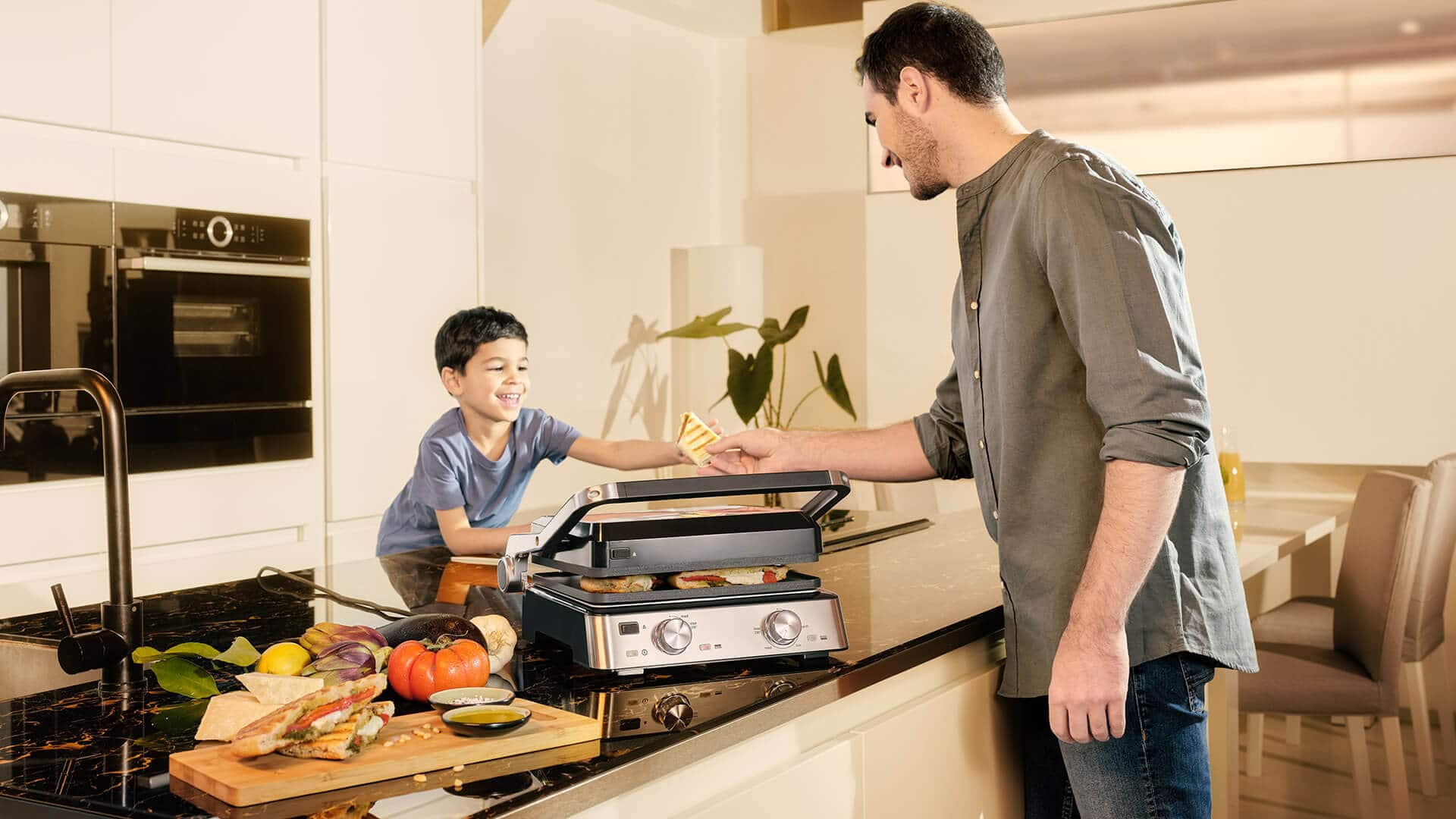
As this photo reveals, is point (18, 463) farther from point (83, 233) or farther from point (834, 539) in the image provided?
point (834, 539)

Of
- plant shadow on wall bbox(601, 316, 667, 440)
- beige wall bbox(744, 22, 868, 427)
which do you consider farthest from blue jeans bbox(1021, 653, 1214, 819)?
beige wall bbox(744, 22, 868, 427)

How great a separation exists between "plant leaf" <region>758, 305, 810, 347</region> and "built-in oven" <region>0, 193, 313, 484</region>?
2069 millimetres

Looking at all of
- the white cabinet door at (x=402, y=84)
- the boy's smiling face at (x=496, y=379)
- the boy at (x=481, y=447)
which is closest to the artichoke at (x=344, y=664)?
the boy at (x=481, y=447)

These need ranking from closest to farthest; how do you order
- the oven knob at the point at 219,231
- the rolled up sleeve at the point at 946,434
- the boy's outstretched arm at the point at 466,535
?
the rolled up sleeve at the point at 946,434 → the boy's outstretched arm at the point at 466,535 → the oven knob at the point at 219,231

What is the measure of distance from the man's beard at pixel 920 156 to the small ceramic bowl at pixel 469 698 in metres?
0.87

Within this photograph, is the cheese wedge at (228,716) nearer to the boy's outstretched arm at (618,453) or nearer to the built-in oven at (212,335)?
the boy's outstretched arm at (618,453)

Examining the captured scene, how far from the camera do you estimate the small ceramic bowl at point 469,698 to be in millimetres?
1115

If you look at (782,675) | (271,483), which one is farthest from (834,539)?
(271,483)

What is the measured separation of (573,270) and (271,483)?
6.20 feet

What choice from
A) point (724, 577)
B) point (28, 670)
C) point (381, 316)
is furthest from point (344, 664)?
point (381, 316)

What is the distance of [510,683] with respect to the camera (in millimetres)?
1287

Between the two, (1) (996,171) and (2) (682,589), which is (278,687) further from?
(1) (996,171)

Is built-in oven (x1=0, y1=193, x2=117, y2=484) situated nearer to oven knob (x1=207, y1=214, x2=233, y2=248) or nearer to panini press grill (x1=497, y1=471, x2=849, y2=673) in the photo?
oven knob (x1=207, y1=214, x2=233, y2=248)

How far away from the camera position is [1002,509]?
1.49m
